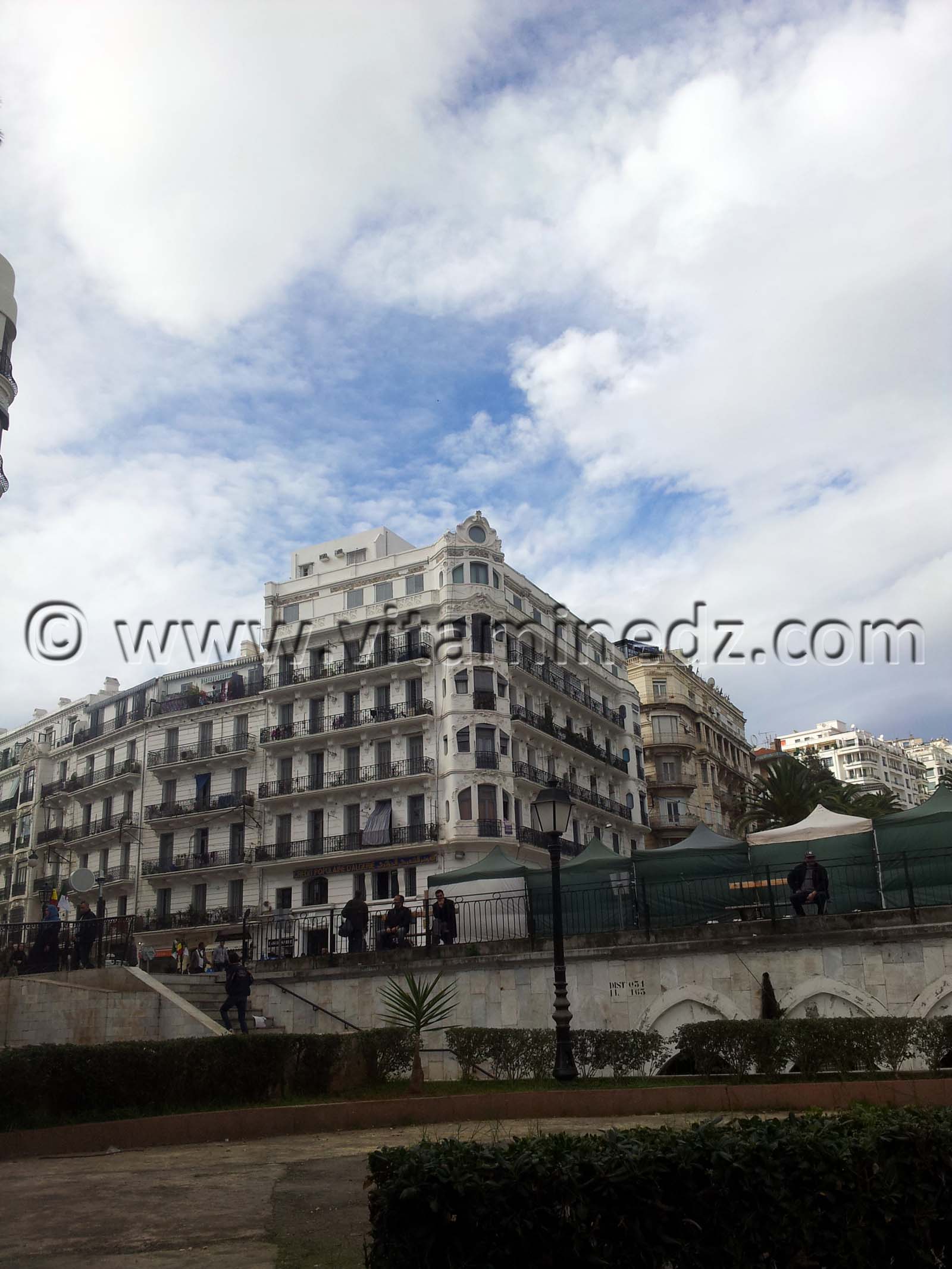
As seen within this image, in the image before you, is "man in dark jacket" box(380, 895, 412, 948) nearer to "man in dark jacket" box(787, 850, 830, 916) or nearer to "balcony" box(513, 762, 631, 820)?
"man in dark jacket" box(787, 850, 830, 916)

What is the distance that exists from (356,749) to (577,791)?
11.2 metres

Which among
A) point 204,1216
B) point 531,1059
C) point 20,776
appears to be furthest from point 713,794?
point 204,1216

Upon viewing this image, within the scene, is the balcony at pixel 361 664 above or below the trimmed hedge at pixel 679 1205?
above

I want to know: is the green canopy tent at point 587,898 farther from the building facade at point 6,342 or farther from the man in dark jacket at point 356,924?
the building facade at point 6,342

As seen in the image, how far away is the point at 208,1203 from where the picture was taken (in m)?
9.84

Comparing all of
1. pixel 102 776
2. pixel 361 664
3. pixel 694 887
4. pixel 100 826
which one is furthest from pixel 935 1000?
pixel 102 776

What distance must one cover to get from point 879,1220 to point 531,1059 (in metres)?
12.1

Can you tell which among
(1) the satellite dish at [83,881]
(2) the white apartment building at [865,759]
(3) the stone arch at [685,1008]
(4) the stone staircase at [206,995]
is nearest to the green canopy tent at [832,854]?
(3) the stone arch at [685,1008]

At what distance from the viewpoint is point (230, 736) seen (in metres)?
53.4

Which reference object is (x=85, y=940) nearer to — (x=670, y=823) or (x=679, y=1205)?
(x=679, y=1205)

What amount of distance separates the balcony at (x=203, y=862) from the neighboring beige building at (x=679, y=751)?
956 inches

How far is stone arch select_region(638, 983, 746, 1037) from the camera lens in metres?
19.8

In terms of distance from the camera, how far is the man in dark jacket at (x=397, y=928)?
986 inches

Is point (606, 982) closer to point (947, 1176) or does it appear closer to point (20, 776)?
point (947, 1176)
